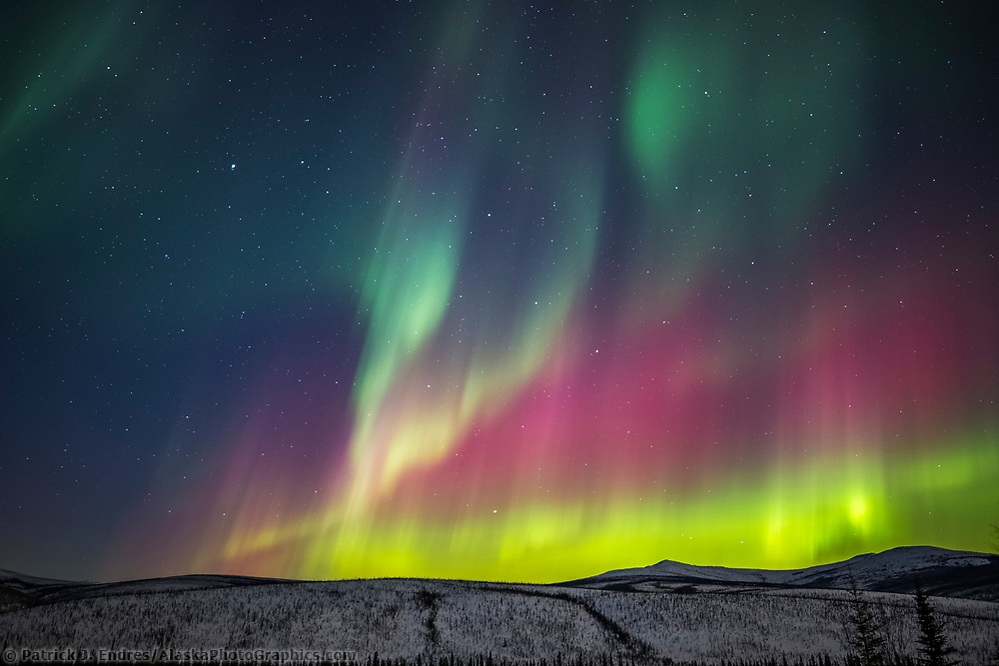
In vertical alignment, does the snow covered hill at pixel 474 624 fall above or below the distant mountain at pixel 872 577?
below

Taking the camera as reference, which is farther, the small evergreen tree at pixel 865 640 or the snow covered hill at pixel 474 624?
the snow covered hill at pixel 474 624

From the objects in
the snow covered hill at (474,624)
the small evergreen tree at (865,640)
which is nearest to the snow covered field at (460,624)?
the snow covered hill at (474,624)

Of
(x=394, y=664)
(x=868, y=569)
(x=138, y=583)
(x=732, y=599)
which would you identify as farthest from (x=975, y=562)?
(x=138, y=583)

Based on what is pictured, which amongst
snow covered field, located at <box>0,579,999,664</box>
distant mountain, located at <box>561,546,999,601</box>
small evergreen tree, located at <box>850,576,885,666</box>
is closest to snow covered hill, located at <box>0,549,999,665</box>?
snow covered field, located at <box>0,579,999,664</box>

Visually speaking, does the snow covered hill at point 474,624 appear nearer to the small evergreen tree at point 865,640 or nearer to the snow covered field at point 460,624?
the snow covered field at point 460,624

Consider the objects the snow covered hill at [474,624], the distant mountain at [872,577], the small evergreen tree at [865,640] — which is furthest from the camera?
the distant mountain at [872,577]

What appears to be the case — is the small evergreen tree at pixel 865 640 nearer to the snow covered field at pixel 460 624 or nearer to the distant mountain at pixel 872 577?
the snow covered field at pixel 460 624

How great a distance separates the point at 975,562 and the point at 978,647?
143312mm

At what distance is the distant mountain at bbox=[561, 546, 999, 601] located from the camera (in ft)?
352

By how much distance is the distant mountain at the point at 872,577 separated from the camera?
107 m

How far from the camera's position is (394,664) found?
126ft

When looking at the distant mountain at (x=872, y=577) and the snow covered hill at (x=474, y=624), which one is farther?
the distant mountain at (x=872, y=577)

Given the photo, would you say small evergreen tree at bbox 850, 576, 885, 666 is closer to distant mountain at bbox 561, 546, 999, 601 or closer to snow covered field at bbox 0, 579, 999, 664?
snow covered field at bbox 0, 579, 999, 664

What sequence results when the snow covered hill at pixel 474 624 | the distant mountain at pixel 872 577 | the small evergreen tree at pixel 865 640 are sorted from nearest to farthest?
1. the small evergreen tree at pixel 865 640
2. the snow covered hill at pixel 474 624
3. the distant mountain at pixel 872 577
